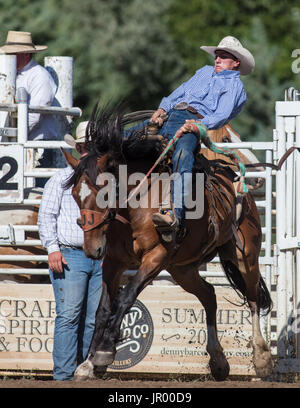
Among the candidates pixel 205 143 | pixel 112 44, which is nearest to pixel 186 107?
pixel 205 143

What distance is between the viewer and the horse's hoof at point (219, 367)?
864cm

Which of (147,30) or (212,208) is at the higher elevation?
(147,30)

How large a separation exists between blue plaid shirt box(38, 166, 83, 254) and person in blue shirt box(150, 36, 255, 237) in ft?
3.70

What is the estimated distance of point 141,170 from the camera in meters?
7.66

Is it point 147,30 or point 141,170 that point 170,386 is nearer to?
point 141,170

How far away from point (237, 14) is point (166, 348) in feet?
83.3

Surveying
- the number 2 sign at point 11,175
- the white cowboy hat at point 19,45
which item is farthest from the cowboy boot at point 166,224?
the white cowboy hat at point 19,45

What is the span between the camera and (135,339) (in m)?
9.09

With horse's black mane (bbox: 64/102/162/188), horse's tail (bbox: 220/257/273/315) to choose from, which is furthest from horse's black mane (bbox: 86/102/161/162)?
horse's tail (bbox: 220/257/273/315)

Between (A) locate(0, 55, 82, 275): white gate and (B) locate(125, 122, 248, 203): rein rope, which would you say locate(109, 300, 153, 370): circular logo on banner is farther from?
(B) locate(125, 122, 248, 203): rein rope

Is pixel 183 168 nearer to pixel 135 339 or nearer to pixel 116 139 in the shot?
pixel 116 139

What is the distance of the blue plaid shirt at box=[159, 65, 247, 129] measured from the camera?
8188 mm

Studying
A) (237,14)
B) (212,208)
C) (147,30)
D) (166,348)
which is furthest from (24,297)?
(237,14)

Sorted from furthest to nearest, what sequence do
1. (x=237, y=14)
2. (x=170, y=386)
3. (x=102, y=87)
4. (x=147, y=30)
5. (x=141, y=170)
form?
1. (x=237, y=14)
2. (x=147, y=30)
3. (x=102, y=87)
4. (x=141, y=170)
5. (x=170, y=386)
